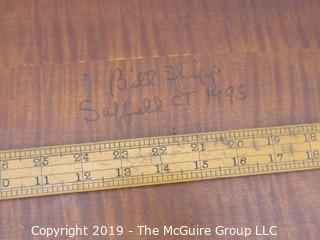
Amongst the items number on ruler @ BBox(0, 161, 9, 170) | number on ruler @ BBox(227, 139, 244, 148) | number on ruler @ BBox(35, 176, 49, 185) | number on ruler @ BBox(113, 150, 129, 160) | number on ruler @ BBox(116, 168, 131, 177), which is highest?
number on ruler @ BBox(227, 139, 244, 148)

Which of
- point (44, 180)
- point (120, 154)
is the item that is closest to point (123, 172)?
point (120, 154)

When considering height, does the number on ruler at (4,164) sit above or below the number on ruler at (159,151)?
below

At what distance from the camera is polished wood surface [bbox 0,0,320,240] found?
89cm

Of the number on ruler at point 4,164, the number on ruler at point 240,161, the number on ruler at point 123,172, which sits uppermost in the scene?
the number on ruler at point 4,164

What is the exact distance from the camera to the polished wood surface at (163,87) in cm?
89

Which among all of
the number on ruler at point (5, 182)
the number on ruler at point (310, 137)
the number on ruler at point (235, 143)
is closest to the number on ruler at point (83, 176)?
the number on ruler at point (5, 182)

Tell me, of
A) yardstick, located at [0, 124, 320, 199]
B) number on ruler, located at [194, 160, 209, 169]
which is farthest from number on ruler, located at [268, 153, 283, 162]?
number on ruler, located at [194, 160, 209, 169]

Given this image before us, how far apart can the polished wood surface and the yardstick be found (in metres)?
0.03

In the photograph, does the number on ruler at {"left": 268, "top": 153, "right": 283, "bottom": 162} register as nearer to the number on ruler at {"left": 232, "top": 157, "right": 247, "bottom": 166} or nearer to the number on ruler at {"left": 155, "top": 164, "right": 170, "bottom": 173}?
the number on ruler at {"left": 232, "top": 157, "right": 247, "bottom": 166}

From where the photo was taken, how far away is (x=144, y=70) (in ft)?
3.19

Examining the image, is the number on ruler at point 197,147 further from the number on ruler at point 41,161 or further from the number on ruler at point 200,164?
the number on ruler at point 41,161

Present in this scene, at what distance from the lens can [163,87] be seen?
963 mm

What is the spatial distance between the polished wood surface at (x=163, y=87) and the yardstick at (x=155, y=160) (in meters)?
0.03

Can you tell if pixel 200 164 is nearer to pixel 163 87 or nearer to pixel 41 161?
pixel 163 87
